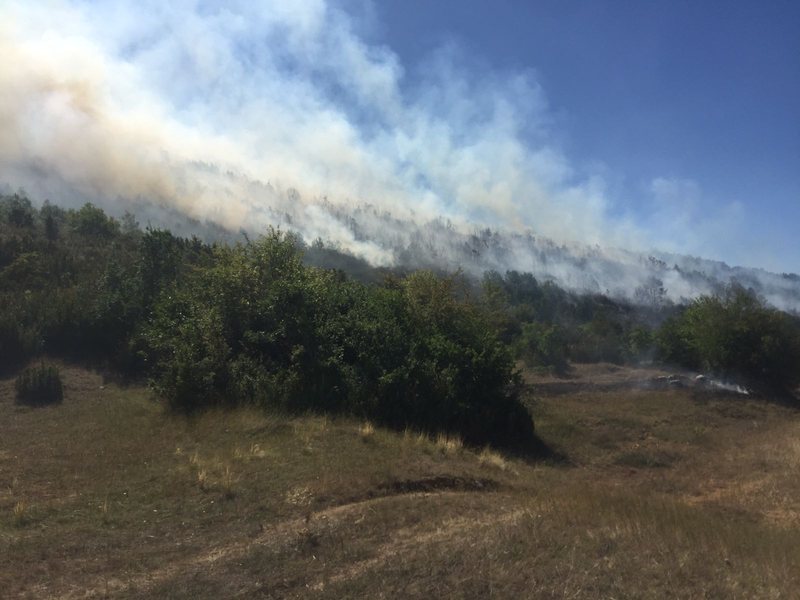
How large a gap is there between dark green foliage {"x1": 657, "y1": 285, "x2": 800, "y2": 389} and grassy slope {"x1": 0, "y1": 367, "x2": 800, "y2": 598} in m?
16.3

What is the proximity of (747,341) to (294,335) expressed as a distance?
23.1 metres

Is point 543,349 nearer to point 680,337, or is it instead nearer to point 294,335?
point 680,337

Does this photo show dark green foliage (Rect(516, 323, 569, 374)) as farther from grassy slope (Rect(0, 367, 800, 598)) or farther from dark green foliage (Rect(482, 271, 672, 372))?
grassy slope (Rect(0, 367, 800, 598))

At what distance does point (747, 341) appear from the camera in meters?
29.8

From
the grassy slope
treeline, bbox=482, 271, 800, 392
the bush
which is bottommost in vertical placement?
the bush

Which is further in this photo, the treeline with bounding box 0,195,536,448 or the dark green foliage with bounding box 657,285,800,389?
the dark green foliage with bounding box 657,285,800,389

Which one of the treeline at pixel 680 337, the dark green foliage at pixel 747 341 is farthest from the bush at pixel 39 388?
the dark green foliage at pixel 747 341

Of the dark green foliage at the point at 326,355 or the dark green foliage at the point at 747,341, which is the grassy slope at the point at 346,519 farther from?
the dark green foliage at the point at 747,341

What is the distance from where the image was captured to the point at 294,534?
694 cm

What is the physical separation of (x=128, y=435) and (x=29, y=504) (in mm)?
4547

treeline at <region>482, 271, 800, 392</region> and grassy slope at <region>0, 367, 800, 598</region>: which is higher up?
treeline at <region>482, 271, 800, 392</region>

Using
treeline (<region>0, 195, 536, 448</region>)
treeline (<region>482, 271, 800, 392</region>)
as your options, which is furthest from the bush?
treeline (<region>482, 271, 800, 392</region>)

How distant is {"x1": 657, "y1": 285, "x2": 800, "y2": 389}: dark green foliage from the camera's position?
2920 centimetres

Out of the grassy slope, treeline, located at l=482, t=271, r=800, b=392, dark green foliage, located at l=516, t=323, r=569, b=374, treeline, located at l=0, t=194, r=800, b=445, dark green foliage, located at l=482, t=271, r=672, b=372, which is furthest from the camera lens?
dark green foliage, located at l=482, t=271, r=672, b=372
